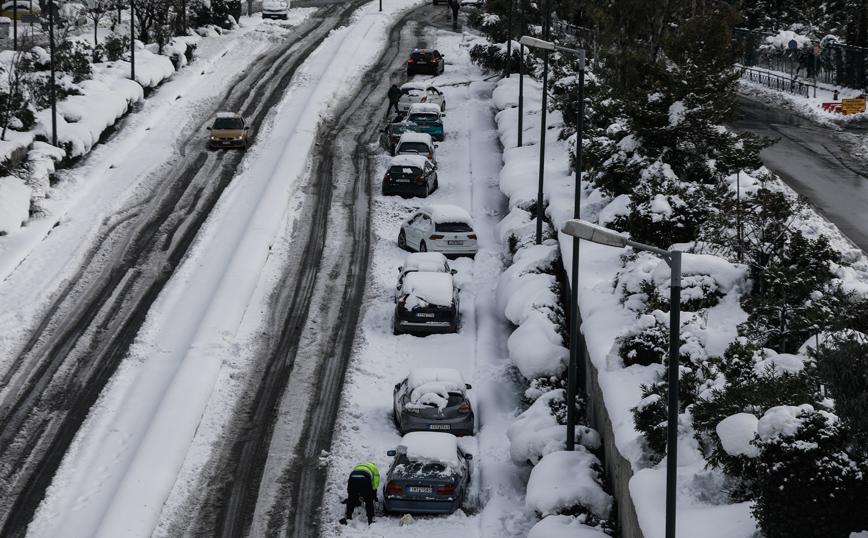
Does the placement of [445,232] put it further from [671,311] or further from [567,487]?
[671,311]

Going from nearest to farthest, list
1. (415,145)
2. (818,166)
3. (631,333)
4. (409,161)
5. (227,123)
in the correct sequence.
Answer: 1. (631,333)
2. (409,161)
3. (818,166)
4. (415,145)
5. (227,123)

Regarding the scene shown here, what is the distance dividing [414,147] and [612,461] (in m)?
23.6

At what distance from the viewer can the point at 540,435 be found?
19.7 metres

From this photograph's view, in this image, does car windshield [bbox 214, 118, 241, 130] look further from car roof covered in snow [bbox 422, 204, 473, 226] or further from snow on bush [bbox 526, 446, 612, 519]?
snow on bush [bbox 526, 446, 612, 519]

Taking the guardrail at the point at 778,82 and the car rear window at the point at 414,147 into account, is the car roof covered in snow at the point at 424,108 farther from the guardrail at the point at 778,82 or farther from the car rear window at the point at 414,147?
the guardrail at the point at 778,82

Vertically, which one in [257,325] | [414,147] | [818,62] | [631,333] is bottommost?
[257,325]

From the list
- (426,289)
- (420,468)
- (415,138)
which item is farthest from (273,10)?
(420,468)

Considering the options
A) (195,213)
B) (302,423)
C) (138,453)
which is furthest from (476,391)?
(195,213)

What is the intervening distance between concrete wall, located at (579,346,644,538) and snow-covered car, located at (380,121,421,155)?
69.7ft

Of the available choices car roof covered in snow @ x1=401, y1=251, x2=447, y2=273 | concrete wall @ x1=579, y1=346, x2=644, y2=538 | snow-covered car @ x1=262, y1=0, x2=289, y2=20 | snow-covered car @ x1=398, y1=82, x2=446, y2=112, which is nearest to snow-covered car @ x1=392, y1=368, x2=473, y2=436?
concrete wall @ x1=579, y1=346, x2=644, y2=538

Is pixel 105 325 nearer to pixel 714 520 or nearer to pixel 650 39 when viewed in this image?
pixel 714 520

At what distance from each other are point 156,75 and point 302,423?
31654 mm

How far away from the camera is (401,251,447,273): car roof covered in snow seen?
90.5 ft

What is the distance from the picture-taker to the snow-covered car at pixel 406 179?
121 feet
